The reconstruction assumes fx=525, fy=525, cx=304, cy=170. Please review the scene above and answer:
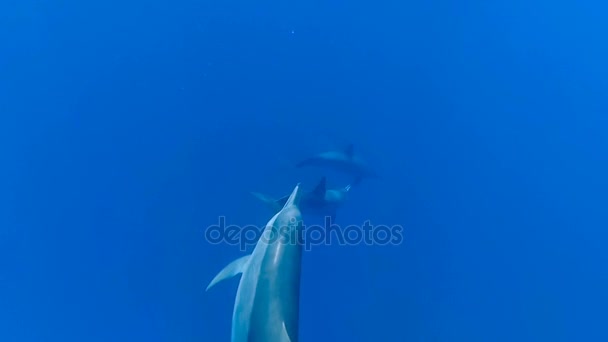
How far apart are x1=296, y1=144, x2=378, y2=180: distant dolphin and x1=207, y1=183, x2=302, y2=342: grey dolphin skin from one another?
5.54 metres

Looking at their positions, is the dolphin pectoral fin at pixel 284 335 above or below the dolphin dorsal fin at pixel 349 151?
below

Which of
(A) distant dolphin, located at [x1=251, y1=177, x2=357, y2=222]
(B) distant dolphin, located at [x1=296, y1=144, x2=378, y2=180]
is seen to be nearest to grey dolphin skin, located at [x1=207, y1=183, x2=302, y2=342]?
(A) distant dolphin, located at [x1=251, y1=177, x2=357, y2=222]

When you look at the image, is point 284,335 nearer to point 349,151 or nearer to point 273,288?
point 273,288

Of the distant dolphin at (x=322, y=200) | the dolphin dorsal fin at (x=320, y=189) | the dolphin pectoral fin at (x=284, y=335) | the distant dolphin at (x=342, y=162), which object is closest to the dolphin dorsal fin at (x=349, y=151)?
the distant dolphin at (x=342, y=162)

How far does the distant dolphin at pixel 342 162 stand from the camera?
10031 millimetres

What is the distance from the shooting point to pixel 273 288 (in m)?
3.81

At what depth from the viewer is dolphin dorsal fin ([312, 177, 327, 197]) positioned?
7668 millimetres

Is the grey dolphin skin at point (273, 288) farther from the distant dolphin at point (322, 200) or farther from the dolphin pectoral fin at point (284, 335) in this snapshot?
the distant dolphin at point (322, 200)

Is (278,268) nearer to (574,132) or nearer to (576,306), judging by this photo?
(576,306)

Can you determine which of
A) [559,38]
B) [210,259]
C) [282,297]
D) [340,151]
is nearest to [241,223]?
[210,259]

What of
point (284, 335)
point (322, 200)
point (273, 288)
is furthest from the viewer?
point (322, 200)

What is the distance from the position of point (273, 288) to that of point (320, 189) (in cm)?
401

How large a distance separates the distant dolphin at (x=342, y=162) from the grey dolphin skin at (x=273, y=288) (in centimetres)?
554

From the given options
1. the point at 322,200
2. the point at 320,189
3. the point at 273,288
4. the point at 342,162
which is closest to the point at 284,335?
the point at 273,288
